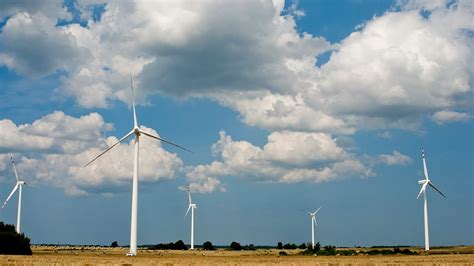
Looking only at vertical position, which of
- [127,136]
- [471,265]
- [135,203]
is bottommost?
[471,265]

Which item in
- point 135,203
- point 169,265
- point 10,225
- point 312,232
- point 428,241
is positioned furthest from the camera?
point 312,232

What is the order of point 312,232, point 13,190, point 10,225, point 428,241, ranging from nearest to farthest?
point 10,225
point 13,190
point 428,241
point 312,232

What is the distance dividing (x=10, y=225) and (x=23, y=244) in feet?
25.2

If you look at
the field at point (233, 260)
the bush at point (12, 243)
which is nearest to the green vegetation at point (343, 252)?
the field at point (233, 260)

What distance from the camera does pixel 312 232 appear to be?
197 meters

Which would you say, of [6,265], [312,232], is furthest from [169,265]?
[312,232]

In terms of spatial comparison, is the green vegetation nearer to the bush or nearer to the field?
the field

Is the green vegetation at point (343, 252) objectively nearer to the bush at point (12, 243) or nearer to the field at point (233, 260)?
the field at point (233, 260)

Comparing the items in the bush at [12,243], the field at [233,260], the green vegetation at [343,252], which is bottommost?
the field at [233,260]

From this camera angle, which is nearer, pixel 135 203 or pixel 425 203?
pixel 135 203

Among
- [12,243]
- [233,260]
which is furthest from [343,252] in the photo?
[12,243]

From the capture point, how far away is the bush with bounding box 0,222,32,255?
12069cm

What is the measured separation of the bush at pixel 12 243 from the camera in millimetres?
120688

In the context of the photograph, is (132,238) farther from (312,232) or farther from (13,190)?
(312,232)
